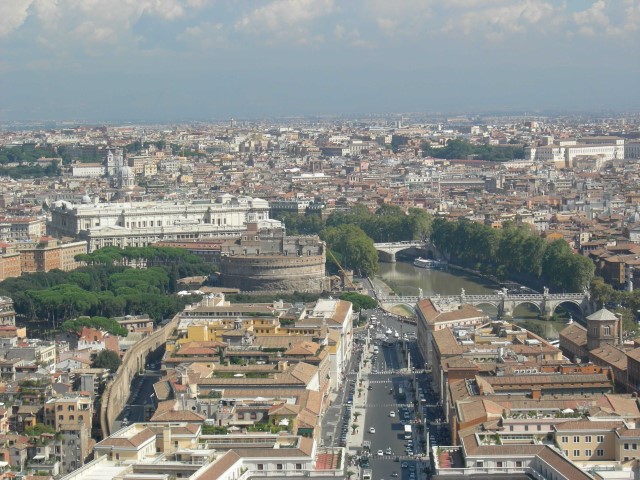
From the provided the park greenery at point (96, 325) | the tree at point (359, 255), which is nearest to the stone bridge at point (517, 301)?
the tree at point (359, 255)

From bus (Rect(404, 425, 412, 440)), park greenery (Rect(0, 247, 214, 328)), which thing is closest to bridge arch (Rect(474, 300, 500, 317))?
park greenery (Rect(0, 247, 214, 328))

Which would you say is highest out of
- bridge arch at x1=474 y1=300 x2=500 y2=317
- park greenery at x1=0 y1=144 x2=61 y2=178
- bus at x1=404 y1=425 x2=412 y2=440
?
bus at x1=404 y1=425 x2=412 y2=440

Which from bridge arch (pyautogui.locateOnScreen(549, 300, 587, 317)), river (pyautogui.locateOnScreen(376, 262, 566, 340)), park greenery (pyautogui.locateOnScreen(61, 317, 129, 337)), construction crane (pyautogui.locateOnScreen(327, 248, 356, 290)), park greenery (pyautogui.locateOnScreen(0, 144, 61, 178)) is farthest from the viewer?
park greenery (pyautogui.locateOnScreen(0, 144, 61, 178))

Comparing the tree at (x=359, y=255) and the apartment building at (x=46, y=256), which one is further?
the tree at (x=359, y=255)

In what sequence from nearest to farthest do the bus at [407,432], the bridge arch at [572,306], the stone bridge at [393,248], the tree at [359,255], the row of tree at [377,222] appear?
the bus at [407,432], the bridge arch at [572,306], the tree at [359,255], the stone bridge at [393,248], the row of tree at [377,222]

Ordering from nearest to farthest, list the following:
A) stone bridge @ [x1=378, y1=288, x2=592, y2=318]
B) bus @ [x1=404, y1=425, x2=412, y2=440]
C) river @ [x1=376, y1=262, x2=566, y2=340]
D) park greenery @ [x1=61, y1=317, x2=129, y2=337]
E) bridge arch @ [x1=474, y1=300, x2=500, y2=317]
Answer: bus @ [x1=404, y1=425, x2=412, y2=440]
park greenery @ [x1=61, y1=317, x2=129, y2=337]
bridge arch @ [x1=474, y1=300, x2=500, y2=317]
stone bridge @ [x1=378, y1=288, x2=592, y2=318]
river @ [x1=376, y1=262, x2=566, y2=340]

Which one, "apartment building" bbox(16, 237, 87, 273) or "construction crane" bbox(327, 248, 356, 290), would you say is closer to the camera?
"construction crane" bbox(327, 248, 356, 290)

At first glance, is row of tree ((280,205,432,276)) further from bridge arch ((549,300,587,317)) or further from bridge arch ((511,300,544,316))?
bridge arch ((549,300,587,317))

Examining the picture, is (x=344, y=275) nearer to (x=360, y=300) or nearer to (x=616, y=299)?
(x=360, y=300)

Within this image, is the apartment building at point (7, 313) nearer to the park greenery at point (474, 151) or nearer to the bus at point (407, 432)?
the bus at point (407, 432)
